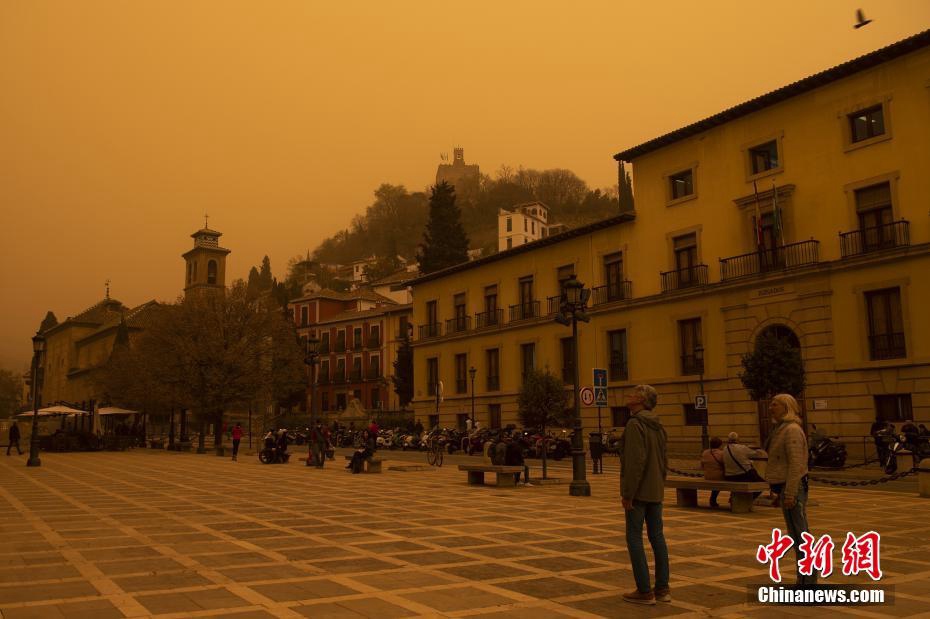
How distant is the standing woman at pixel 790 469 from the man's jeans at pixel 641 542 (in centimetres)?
108

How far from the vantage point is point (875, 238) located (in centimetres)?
2606

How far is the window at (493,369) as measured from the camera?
42688 mm

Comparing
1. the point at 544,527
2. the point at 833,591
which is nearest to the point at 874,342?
the point at 544,527

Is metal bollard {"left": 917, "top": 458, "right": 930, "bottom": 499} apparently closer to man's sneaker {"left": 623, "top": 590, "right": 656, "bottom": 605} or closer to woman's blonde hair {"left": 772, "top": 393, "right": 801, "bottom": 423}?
woman's blonde hair {"left": 772, "top": 393, "right": 801, "bottom": 423}

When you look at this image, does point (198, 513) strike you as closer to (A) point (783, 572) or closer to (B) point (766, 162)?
(A) point (783, 572)

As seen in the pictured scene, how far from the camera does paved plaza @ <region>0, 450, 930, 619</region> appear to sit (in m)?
6.19

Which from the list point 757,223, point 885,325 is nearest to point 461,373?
point 757,223

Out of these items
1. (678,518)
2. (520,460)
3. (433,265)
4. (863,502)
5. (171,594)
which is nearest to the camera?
(171,594)

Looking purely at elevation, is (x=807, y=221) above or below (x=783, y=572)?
above

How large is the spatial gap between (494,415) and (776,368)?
1997 centimetres

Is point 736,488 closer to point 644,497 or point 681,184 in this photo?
point 644,497

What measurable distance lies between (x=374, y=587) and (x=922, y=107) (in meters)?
25.7

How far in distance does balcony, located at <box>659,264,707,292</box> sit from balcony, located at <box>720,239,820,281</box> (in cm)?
106

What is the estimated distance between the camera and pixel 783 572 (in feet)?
25.1
